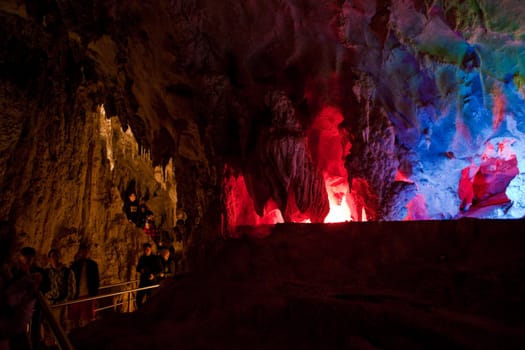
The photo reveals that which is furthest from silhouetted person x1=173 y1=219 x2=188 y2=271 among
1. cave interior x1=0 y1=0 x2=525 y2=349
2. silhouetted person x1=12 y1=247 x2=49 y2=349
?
silhouetted person x1=12 y1=247 x2=49 y2=349

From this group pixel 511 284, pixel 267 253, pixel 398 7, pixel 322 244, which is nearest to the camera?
pixel 511 284

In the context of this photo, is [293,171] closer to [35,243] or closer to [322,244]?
[322,244]

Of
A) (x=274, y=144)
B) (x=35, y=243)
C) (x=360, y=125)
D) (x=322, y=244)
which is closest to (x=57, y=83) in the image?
(x=35, y=243)

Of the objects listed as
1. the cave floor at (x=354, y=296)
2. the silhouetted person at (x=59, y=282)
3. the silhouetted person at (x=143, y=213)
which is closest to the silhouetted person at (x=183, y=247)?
the silhouetted person at (x=143, y=213)

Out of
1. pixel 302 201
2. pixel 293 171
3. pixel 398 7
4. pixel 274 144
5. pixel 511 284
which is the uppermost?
pixel 398 7

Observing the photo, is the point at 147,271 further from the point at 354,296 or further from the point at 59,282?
the point at 354,296

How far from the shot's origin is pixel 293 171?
21.6ft

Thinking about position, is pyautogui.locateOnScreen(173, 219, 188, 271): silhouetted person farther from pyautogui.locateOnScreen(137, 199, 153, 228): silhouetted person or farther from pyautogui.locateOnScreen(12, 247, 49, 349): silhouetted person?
pyautogui.locateOnScreen(12, 247, 49, 349): silhouetted person

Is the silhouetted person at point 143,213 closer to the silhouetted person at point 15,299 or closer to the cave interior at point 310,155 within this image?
the cave interior at point 310,155

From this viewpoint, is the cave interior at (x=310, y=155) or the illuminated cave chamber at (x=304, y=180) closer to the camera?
the cave interior at (x=310, y=155)

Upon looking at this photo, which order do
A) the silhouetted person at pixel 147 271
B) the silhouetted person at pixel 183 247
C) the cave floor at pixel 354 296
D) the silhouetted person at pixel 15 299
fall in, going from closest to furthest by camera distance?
the silhouetted person at pixel 15 299 → the cave floor at pixel 354 296 → the silhouetted person at pixel 147 271 → the silhouetted person at pixel 183 247

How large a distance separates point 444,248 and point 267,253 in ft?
6.96

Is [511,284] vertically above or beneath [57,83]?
beneath

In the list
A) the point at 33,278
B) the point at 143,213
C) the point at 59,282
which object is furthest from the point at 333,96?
the point at 143,213
